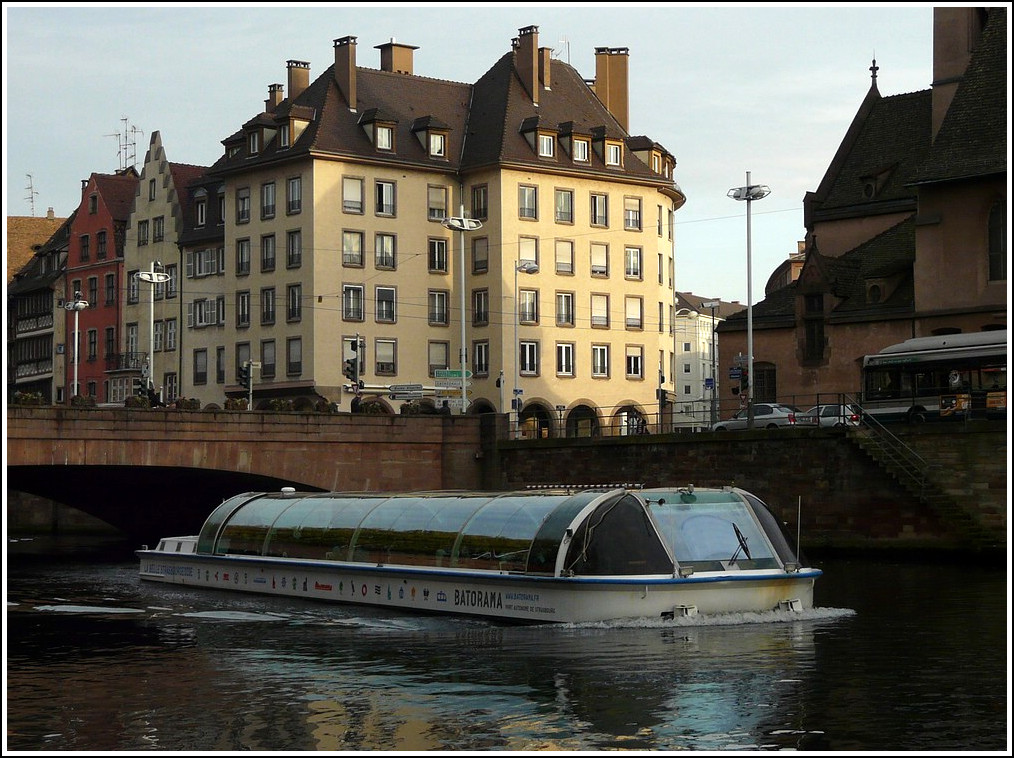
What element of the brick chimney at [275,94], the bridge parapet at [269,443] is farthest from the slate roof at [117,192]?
the bridge parapet at [269,443]

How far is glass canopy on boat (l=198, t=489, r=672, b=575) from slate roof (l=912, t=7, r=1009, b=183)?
35237 mm

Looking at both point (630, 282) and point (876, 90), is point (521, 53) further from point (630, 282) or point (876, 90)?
point (876, 90)

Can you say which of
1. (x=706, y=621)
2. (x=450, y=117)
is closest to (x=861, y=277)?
(x=450, y=117)

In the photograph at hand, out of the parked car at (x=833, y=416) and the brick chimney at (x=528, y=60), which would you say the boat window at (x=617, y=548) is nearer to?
the parked car at (x=833, y=416)

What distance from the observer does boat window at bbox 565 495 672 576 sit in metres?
31.8

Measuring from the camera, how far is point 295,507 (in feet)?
136

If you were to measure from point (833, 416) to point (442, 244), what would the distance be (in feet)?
126

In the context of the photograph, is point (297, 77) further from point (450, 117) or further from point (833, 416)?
point (833, 416)

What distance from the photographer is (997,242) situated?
224ft

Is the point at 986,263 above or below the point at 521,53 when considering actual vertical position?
below

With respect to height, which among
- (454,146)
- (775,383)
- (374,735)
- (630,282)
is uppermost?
(454,146)

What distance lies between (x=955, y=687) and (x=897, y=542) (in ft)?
99.8

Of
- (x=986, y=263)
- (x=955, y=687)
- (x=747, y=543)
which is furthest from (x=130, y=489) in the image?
(x=955, y=687)

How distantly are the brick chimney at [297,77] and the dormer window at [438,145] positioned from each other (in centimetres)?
981
